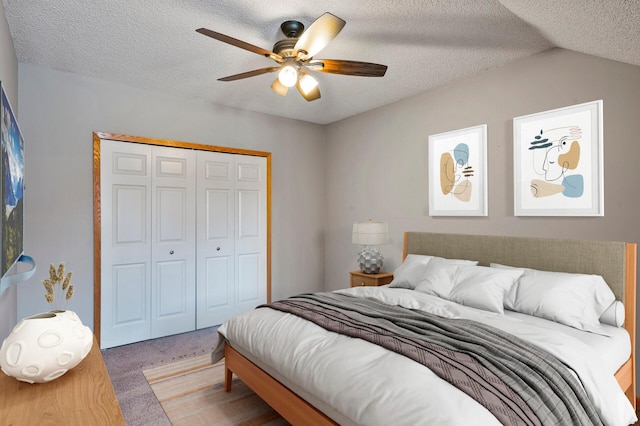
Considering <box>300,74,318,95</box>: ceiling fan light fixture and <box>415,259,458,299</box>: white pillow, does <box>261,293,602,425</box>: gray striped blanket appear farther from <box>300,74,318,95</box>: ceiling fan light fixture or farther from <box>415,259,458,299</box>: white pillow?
<box>300,74,318,95</box>: ceiling fan light fixture

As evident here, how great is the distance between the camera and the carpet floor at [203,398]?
2277mm

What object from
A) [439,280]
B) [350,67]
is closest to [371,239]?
[439,280]

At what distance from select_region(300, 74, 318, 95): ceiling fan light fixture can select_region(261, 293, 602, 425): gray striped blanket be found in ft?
5.45

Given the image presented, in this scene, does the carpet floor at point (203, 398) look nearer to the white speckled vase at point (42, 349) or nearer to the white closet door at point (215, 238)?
the white closet door at point (215, 238)

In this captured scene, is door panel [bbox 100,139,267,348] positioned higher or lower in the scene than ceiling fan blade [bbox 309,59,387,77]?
lower

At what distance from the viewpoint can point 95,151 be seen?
342cm

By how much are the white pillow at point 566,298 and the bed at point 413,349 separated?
33 millimetres

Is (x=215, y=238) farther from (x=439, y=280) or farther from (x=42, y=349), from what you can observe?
(x=42, y=349)

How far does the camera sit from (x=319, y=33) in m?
2.08

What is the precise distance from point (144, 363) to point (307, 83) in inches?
109

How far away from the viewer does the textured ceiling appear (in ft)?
7.14

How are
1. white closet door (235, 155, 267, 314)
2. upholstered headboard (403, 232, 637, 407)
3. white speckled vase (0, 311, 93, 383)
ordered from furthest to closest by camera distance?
white closet door (235, 155, 267, 314), upholstered headboard (403, 232, 637, 407), white speckled vase (0, 311, 93, 383)

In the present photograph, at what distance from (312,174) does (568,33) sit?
3310 mm

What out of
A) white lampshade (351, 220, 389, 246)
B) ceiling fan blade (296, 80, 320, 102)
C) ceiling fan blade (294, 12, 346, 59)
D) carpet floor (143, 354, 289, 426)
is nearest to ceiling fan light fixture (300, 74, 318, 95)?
ceiling fan blade (296, 80, 320, 102)
